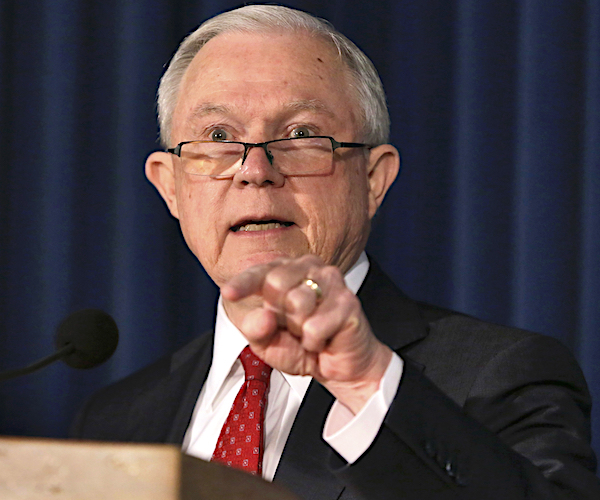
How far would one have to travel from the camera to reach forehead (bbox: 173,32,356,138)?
1.51m

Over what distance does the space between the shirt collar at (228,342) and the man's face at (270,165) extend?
0.03 metres

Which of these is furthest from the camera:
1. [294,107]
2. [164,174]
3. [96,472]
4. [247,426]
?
[164,174]

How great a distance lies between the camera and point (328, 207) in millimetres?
1523

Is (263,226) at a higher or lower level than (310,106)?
lower

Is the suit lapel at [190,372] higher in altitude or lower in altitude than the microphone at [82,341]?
lower

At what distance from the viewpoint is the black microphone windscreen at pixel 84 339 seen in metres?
1.16

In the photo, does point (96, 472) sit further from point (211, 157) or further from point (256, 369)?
point (211, 157)

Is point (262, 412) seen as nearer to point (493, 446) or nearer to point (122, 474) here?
point (493, 446)

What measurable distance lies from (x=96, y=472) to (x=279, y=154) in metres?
1.04

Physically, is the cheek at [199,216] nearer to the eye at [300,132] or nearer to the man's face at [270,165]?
the man's face at [270,165]

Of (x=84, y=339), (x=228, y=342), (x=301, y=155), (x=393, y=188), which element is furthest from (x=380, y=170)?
(x=84, y=339)

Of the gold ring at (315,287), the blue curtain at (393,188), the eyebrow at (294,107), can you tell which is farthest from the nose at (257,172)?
the blue curtain at (393,188)

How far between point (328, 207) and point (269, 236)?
0.47 ft

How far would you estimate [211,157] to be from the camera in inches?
61.0
